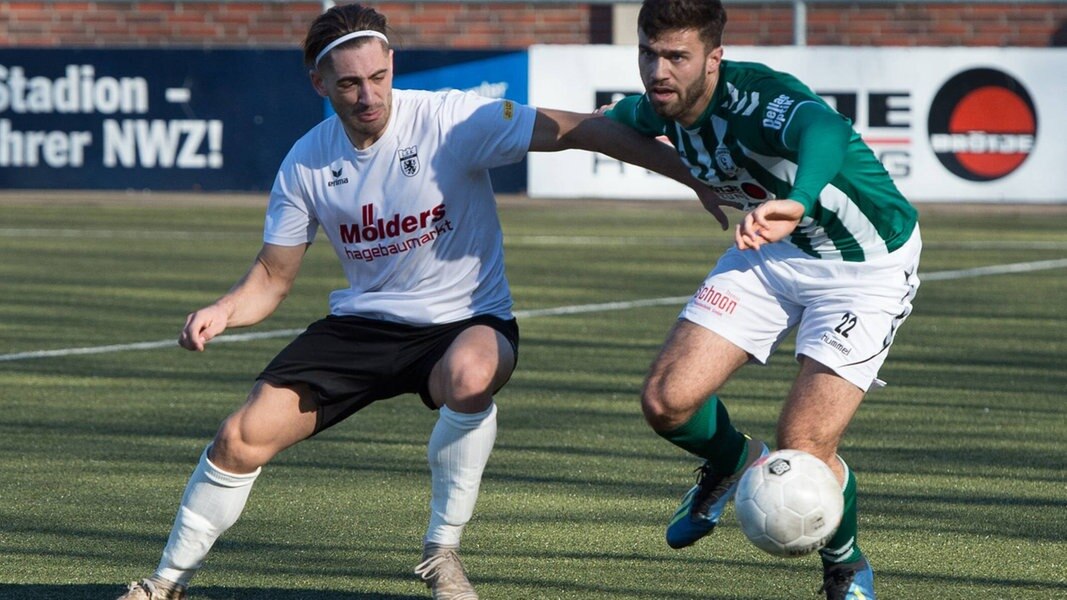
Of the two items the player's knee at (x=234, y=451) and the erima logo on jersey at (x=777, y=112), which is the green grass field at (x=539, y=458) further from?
the erima logo on jersey at (x=777, y=112)

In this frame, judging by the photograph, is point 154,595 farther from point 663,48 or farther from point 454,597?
point 663,48

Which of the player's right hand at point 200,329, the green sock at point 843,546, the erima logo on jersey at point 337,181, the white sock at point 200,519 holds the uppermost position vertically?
the erima logo on jersey at point 337,181

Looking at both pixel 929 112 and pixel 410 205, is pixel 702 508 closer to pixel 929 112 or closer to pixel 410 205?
pixel 410 205

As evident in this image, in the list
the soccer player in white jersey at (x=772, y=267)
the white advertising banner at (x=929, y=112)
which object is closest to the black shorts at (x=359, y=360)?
the soccer player in white jersey at (x=772, y=267)

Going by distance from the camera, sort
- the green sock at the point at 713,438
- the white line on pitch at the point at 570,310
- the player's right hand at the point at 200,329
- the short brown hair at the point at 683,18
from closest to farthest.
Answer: the player's right hand at the point at 200,329 < the short brown hair at the point at 683,18 < the green sock at the point at 713,438 < the white line on pitch at the point at 570,310

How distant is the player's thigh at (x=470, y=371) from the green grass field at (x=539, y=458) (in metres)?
0.58

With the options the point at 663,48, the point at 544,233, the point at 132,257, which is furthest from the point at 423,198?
the point at 544,233

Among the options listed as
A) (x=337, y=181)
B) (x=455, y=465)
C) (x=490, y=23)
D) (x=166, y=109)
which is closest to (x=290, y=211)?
(x=337, y=181)

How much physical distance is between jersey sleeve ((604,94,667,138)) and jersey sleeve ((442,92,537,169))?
11.8 inches

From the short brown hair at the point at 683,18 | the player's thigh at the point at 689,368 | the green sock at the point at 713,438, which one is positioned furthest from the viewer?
the green sock at the point at 713,438

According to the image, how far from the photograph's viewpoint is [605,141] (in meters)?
5.52

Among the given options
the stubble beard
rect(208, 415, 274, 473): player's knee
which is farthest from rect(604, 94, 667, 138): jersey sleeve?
rect(208, 415, 274, 473): player's knee

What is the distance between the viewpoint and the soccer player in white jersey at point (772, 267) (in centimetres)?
520

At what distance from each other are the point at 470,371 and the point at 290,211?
732 mm
